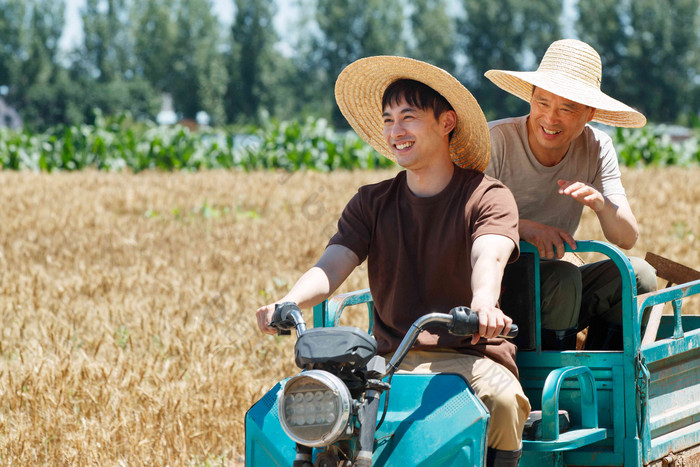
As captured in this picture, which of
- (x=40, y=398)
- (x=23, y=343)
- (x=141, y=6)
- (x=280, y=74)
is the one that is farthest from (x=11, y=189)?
(x=141, y=6)

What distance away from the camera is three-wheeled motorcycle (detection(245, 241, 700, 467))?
2383 mm

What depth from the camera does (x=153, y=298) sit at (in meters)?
6.96

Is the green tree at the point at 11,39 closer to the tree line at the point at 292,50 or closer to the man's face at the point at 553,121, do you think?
the tree line at the point at 292,50

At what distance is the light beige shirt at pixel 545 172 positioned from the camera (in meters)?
3.70

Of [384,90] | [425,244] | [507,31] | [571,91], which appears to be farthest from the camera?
[507,31]

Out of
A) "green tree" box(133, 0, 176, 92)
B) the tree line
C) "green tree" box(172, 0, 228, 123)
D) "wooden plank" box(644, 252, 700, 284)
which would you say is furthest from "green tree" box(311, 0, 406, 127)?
"wooden plank" box(644, 252, 700, 284)

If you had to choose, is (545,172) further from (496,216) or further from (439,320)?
(439,320)

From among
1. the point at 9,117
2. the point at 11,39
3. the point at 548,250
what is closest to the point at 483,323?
the point at 548,250

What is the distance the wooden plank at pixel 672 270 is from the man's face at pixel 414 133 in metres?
1.51

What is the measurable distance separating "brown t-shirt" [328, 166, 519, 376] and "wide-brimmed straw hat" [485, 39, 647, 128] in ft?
1.97

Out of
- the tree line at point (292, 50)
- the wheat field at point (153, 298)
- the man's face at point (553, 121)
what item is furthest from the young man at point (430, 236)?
the tree line at point (292, 50)

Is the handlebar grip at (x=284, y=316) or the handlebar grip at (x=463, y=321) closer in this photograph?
the handlebar grip at (x=463, y=321)

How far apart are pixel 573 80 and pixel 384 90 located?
30.6 inches

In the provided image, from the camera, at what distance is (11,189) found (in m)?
13.1
